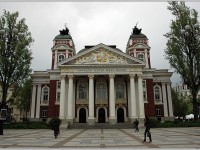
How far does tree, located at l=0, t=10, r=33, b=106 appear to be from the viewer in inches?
1203

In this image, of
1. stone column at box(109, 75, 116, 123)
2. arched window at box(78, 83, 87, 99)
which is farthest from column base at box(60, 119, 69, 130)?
stone column at box(109, 75, 116, 123)

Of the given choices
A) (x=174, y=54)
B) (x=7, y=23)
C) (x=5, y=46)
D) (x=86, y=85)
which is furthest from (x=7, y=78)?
(x=174, y=54)

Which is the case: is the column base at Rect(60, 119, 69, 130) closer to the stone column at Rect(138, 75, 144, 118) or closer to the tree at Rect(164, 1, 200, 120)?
the stone column at Rect(138, 75, 144, 118)

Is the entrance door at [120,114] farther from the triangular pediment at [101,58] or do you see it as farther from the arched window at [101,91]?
the triangular pediment at [101,58]

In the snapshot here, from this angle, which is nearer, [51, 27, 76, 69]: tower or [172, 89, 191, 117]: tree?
[51, 27, 76, 69]: tower

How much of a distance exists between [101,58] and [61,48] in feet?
39.9

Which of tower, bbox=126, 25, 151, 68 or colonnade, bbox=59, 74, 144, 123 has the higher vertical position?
tower, bbox=126, 25, 151, 68

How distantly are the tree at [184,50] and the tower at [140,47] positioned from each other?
14.3 meters

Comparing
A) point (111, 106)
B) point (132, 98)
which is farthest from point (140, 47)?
point (111, 106)

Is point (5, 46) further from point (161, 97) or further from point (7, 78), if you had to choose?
point (161, 97)

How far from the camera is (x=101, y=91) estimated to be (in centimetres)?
4194

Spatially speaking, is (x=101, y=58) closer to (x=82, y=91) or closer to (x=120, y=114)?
(x=82, y=91)

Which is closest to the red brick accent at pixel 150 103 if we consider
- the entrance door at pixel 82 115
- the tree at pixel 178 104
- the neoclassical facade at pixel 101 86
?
the neoclassical facade at pixel 101 86

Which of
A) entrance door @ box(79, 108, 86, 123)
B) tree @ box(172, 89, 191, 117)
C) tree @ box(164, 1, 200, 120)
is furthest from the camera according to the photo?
tree @ box(172, 89, 191, 117)
